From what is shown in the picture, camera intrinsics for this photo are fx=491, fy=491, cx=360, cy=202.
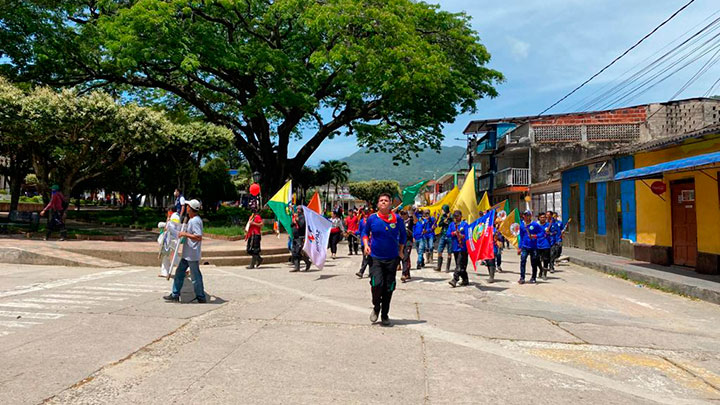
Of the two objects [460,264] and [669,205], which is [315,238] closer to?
[460,264]

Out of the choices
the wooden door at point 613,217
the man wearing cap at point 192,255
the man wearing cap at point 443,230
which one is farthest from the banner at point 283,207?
the wooden door at point 613,217

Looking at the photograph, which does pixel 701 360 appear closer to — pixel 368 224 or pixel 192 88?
pixel 368 224

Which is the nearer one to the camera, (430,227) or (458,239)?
(458,239)

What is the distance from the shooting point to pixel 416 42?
21.8 m

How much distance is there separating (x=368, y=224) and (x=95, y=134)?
44.9 ft

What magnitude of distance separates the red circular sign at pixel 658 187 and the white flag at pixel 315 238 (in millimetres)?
10492

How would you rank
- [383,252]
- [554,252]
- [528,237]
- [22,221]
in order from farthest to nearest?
[22,221] → [554,252] → [528,237] → [383,252]

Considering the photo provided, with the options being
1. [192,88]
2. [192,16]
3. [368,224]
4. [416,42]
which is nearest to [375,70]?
[416,42]

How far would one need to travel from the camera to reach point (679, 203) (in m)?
14.6

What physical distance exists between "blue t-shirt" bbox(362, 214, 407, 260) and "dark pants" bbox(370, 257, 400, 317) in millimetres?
79

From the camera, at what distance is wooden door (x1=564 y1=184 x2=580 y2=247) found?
22.6 meters

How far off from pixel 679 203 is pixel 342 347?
1351 cm

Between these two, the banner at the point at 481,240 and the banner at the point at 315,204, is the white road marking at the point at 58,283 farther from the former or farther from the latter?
the banner at the point at 481,240

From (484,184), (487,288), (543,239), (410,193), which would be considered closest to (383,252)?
(487,288)
